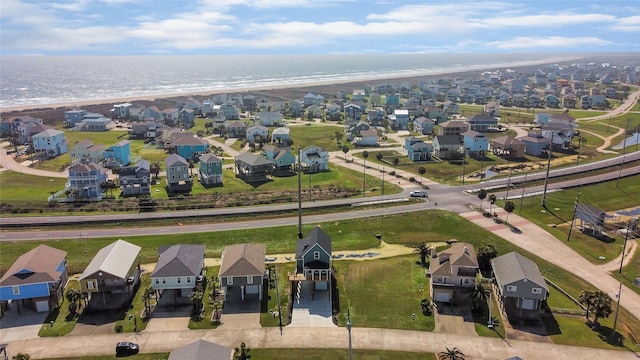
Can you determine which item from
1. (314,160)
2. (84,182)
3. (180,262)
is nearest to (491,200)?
(314,160)

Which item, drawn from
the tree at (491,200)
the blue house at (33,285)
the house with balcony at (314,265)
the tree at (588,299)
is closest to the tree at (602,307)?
the tree at (588,299)

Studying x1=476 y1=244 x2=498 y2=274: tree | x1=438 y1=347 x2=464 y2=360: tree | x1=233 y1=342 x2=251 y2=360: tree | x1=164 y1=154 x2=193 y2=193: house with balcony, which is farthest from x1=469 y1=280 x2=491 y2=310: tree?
x1=164 y1=154 x2=193 y2=193: house with balcony

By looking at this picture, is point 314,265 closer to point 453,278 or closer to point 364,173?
point 453,278

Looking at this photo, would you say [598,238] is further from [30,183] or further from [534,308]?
[30,183]

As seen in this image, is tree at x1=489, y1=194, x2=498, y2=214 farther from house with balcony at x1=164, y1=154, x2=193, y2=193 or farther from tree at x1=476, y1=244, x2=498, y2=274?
house with balcony at x1=164, y1=154, x2=193, y2=193

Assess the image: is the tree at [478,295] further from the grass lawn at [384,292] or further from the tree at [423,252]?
the tree at [423,252]

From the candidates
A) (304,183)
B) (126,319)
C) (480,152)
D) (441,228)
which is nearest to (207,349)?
(126,319)
